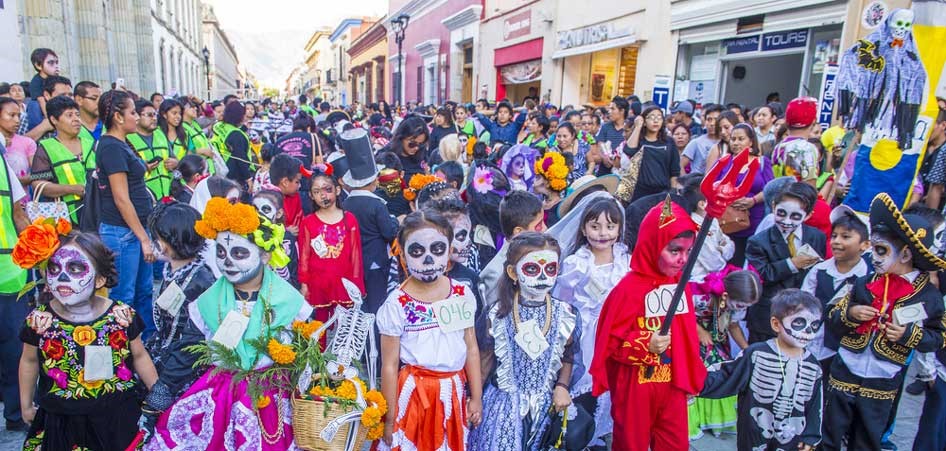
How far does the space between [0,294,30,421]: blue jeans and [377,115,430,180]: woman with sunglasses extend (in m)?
3.27

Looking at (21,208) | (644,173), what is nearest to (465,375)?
(21,208)

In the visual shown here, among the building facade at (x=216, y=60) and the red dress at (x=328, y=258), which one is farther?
the building facade at (x=216, y=60)

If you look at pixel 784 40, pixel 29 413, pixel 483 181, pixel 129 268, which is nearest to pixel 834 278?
pixel 483 181

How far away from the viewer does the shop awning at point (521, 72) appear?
67.8ft

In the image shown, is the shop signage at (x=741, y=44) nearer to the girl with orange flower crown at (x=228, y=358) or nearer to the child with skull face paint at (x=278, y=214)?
the child with skull face paint at (x=278, y=214)

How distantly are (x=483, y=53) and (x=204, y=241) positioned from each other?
23.0 meters

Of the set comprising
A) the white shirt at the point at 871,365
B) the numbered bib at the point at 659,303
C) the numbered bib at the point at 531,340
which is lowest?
the white shirt at the point at 871,365

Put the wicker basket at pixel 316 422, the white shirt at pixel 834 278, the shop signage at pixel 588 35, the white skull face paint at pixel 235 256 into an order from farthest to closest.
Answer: the shop signage at pixel 588 35 < the white shirt at pixel 834 278 < the white skull face paint at pixel 235 256 < the wicker basket at pixel 316 422

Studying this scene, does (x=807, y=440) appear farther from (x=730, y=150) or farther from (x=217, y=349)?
(x=730, y=150)

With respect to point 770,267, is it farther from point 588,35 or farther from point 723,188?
point 588,35

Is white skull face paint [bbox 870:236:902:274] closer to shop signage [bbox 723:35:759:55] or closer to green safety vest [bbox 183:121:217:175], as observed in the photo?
green safety vest [bbox 183:121:217:175]

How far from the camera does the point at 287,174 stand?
498 cm

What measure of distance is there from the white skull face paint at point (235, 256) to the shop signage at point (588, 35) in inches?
539

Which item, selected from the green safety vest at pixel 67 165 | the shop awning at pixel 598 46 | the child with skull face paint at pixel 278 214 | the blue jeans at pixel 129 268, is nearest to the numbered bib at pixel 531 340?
the child with skull face paint at pixel 278 214
